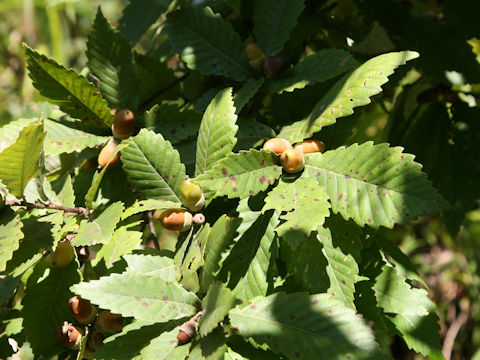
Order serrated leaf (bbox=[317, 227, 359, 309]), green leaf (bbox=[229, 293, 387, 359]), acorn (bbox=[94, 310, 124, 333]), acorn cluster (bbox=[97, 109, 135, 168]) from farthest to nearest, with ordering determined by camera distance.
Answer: acorn cluster (bbox=[97, 109, 135, 168]) < acorn (bbox=[94, 310, 124, 333]) < serrated leaf (bbox=[317, 227, 359, 309]) < green leaf (bbox=[229, 293, 387, 359])

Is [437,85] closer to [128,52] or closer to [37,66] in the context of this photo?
[128,52]

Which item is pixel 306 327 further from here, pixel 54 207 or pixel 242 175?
pixel 54 207

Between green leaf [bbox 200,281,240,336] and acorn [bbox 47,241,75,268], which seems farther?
acorn [bbox 47,241,75,268]

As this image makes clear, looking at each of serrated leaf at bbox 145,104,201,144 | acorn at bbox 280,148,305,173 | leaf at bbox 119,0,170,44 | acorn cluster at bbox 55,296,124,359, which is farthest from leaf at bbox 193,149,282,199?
leaf at bbox 119,0,170,44

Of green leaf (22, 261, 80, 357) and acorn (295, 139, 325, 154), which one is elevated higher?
acorn (295, 139, 325, 154)

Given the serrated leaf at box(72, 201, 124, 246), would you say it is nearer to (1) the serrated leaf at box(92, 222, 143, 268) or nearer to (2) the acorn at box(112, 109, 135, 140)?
(1) the serrated leaf at box(92, 222, 143, 268)

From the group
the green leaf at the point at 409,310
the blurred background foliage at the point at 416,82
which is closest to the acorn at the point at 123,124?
the blurred background foliage at the point at 416,82

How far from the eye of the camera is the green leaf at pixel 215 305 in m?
0.77

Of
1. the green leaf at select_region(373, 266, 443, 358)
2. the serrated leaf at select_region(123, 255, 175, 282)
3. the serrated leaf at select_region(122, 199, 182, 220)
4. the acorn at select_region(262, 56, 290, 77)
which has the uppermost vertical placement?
the acorn at select_region(262, 56, 290, 77)

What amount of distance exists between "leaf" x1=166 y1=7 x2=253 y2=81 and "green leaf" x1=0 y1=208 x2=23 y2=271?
52 cm

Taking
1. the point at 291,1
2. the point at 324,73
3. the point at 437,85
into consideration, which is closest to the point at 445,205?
the point at 324,73

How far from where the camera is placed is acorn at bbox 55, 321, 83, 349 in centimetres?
100

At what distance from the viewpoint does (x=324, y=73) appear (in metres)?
1.03

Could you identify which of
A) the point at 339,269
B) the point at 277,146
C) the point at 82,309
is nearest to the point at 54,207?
the point at 82,309
